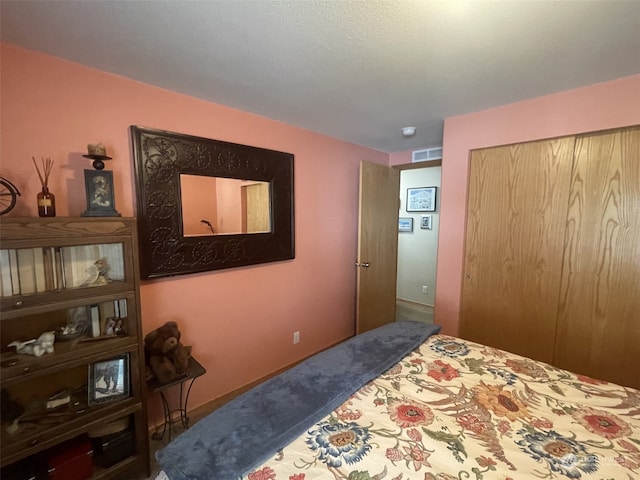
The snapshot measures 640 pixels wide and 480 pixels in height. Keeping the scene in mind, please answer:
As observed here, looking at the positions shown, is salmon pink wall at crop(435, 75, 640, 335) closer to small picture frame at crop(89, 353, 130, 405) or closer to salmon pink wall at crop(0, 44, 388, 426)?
salmon pink wall at crop(0, 44, 388, 426)

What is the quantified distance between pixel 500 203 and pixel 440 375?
148cm

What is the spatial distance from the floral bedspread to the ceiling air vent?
2344mm

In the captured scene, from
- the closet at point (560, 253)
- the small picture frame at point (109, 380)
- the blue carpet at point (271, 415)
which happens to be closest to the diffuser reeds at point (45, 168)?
the small picture frame at point (109, 380)

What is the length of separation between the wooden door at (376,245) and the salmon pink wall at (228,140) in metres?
0.25

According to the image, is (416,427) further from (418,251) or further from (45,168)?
(418,251)

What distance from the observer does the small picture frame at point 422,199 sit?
13.3 feet

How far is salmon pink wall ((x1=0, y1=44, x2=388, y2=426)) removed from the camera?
1368 mm

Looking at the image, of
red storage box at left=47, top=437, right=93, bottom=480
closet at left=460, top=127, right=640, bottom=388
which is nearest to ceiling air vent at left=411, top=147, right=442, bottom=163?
closet at left=460, top=127, right=640, bottom=388

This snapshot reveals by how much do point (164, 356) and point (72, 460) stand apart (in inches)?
21.3

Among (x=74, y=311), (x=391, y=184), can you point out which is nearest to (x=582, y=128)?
(x=391, y=184)

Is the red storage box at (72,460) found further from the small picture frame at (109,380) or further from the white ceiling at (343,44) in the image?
the white ceiling at (343,44)

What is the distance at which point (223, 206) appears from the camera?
80.4 inches

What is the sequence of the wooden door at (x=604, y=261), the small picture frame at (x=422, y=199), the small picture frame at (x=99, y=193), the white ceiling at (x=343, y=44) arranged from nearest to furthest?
the white ceiling at (x=343, y=44) < the small picture frame at (x=99, y=193) < the wooden door at (x=604, y=261) < the small picture frame at (x=422, y=199)

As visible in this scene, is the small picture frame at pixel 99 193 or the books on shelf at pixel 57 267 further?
the small picture frame at pixel 99 193
